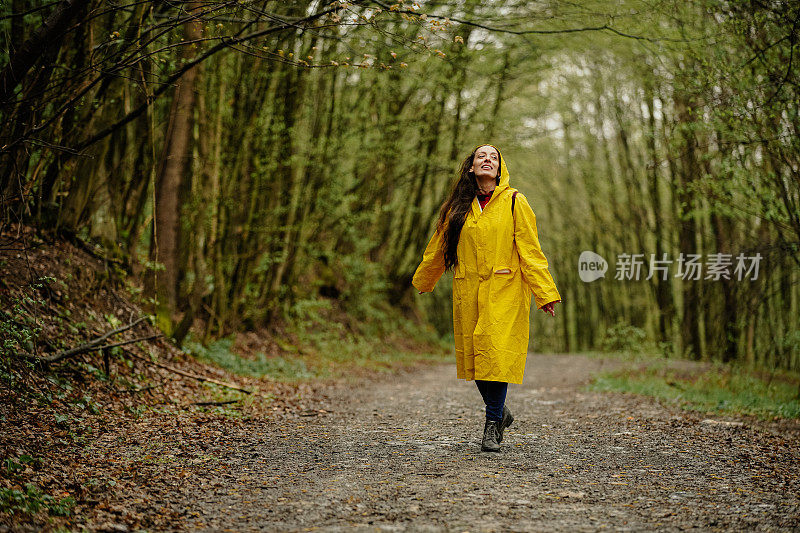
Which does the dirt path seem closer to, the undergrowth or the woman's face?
the woman's face

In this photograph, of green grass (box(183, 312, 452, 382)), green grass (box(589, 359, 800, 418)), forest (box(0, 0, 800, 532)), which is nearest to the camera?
forest (box(0, 0, 800, 532))

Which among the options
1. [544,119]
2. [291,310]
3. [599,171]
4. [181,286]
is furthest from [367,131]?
[599,171]

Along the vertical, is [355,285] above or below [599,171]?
below

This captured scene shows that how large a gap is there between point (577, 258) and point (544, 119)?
22.7ft

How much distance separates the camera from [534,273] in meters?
4.83

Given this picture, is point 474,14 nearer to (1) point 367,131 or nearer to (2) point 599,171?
(1) point 367,131

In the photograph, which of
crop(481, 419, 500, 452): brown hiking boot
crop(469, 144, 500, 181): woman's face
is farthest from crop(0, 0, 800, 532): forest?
crop(469, 144, 500, 181): woman's face

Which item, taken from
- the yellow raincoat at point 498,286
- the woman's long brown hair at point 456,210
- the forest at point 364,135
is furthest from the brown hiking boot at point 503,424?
the forest at point 364,135

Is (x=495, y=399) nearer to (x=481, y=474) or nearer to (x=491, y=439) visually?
(x=491, y=439)

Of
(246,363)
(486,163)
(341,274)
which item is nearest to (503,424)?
(486,163)

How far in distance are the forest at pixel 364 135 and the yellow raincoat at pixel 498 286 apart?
167 centimetres

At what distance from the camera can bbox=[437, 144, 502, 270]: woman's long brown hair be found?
517cm

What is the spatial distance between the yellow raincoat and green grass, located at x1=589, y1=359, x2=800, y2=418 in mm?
4048

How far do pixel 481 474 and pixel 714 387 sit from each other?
7.02m
